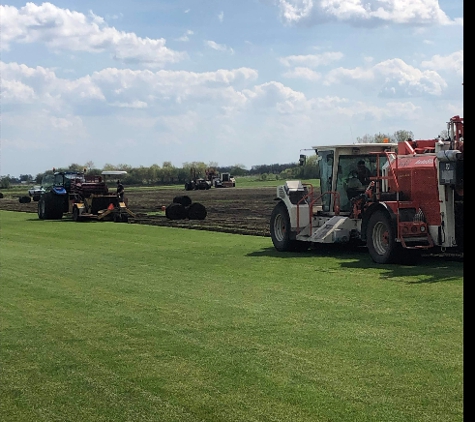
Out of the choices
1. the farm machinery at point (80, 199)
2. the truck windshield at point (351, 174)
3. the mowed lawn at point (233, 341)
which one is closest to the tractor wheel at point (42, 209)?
the farm machinery at point (80, 199)

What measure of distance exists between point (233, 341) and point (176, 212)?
2214cm

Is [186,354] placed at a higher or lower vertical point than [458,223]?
lower

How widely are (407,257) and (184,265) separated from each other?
4.22 meters

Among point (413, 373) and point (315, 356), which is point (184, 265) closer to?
point (315, 356)

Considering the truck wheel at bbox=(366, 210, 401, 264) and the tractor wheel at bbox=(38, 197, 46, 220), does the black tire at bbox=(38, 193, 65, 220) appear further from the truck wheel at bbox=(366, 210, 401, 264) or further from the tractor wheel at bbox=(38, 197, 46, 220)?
the truck wheel at bbox=(366, 210, 401, 264)

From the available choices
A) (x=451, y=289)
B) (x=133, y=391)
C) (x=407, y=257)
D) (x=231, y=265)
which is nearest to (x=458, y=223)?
(x=407, y=257)

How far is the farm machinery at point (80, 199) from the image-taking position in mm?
30969

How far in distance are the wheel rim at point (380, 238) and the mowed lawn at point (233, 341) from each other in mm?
480

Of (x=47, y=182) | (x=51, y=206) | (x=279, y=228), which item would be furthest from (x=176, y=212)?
(x=279, y=228)

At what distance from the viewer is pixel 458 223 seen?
12.9m

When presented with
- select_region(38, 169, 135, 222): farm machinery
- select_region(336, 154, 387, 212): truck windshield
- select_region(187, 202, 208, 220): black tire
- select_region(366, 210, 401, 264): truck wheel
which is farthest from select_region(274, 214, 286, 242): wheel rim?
select_region(38, 169, 135, 222): farm machinery

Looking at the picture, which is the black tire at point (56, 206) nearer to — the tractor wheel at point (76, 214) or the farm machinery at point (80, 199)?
the farm machinery at point (80, 199)

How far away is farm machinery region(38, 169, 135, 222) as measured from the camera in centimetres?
3097

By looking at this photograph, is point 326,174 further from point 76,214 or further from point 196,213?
point 76,214
